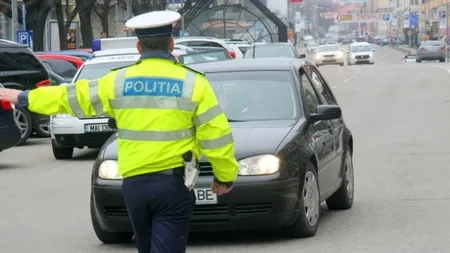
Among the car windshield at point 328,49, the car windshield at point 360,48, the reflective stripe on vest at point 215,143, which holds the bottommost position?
the car windshield at point 360,48

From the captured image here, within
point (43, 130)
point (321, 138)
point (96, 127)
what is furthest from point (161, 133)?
point (43, 130)

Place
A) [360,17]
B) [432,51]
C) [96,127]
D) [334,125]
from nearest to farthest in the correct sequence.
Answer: [334,125], [96,127], [432,51], [360,17]

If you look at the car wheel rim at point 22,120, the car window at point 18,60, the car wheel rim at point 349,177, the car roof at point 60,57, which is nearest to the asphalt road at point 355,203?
the car wheel rim at point 349,177

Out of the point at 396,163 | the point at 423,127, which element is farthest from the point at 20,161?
the point at 423,127

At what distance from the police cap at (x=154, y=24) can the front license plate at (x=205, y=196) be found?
313cm

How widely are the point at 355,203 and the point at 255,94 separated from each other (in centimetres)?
187

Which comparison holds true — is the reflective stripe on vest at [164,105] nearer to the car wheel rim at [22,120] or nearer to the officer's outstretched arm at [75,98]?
the officer's outstretched arm at [75,98]

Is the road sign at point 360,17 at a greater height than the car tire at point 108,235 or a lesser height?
lesser

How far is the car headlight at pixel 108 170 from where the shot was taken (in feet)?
29.3

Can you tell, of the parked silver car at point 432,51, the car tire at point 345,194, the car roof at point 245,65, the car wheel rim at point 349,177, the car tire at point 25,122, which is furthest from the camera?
the parked silver car at point 432,51

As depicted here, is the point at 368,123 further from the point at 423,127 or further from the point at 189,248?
the point at 189,248

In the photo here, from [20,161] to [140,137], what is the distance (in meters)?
12.3

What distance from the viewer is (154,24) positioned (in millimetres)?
5648

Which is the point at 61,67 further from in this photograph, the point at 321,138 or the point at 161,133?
the point at 161,133
